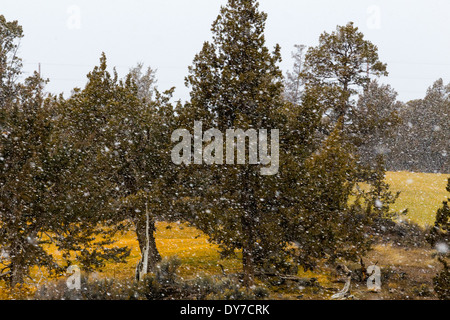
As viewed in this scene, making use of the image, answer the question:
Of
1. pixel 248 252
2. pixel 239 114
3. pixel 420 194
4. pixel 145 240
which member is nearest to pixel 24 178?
pixel 145 240

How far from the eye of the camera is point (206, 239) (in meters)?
31.1

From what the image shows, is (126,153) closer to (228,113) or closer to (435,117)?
(228,113)

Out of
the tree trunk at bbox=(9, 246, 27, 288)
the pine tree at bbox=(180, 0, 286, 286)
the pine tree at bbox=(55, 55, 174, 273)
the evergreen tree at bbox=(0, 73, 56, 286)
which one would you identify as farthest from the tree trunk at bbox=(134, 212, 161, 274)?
the tree trunk at bbox=(9, 246, 27, 288)

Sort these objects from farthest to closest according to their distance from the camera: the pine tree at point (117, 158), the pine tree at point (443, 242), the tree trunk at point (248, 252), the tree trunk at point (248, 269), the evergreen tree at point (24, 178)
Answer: the pine tree at point (117, 158) → the tree trunk at point (248, 269) → the tree trunk at point (248, 252) → the evergreen tree at point (24, 178) → the pine tree at point (443, 242)

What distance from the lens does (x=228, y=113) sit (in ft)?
46.4

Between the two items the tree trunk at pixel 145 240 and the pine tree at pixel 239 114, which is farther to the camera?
the tree trunk at pixel 145 240

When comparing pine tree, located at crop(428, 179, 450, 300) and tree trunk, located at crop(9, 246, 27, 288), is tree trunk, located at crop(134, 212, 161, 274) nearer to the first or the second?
tree trunk, located at crop(9, 246, 27, 288)

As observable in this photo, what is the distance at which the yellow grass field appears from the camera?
19.7 metres

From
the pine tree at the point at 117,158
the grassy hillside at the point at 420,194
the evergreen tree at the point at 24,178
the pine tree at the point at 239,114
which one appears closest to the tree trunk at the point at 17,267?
the evergreen tree at the point at 24,178

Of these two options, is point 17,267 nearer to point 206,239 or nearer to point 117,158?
point 117,158

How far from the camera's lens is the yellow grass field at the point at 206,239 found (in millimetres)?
19672

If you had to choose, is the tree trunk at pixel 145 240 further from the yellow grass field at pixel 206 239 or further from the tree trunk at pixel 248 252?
the tree trunk at pixel 248 252

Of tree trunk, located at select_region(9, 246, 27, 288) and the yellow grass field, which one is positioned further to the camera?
the yellow grass field

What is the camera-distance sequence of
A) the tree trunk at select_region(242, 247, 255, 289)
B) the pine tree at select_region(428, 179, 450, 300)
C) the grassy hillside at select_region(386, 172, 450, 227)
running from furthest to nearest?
the grassy hillside at select_region(386, 172, 450, 227), the tree trunk at select_region(242, 247, 255, 289), the pine tree at select_region(428, 179, 450, 300)
